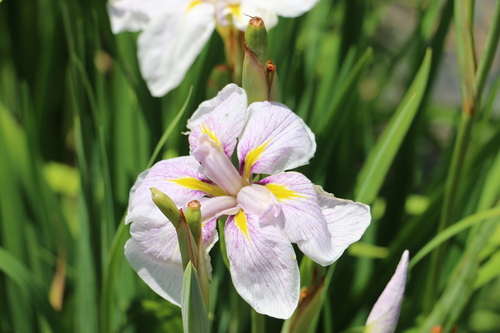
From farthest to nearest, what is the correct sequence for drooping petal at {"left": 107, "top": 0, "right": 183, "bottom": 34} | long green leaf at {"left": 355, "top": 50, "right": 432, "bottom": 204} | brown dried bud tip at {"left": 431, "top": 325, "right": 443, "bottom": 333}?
drooping petal at {"left": 107, "top": 0, "right": 183, "bottom": 34}, long green leaf at {"left": 355, "top": 50, "right": 432, "bottom": 204}, brown dried bud tip at {"left": 431, "top": 325, "right": 443, "bottom": 333}

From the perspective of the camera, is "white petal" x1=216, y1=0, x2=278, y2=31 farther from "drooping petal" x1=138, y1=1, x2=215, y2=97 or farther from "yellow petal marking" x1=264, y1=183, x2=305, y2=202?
"yellow petal marking" x1=264, y1=183, x2=305, y2=202

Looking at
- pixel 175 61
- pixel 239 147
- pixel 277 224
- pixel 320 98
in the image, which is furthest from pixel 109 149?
pixel 277 224

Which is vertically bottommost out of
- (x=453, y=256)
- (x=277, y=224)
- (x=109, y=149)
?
(x=453, y=256)

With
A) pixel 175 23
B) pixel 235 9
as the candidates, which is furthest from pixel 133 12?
pixel 235 9

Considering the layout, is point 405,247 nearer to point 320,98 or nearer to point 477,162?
point 477,162

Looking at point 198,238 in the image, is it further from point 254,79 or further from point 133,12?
point 133,12

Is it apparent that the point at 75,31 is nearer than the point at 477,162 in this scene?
Yes

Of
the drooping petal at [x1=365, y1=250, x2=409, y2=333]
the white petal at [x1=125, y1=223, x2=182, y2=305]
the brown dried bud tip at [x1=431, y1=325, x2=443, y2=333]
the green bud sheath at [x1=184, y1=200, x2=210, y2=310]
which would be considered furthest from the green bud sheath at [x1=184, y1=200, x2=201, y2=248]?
the brown dried bud tip at [x1=431, y1=325, x2=443, y2=333]
